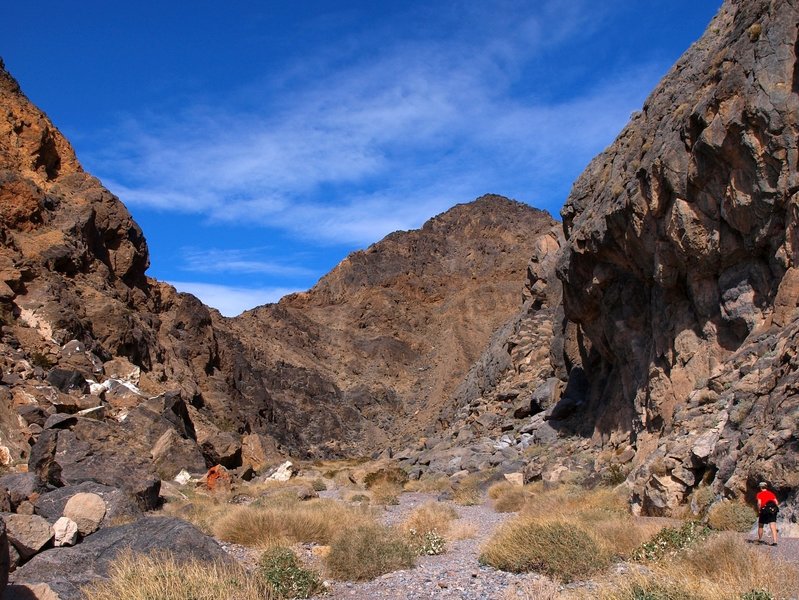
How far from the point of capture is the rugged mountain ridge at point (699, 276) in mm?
11391

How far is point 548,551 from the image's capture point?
822cm

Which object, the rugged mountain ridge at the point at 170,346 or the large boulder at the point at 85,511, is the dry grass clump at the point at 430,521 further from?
the rugged mountain ridge at the point at 170,346

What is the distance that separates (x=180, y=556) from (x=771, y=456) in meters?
7.66

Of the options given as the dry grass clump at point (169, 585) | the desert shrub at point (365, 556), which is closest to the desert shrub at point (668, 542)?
the desert shrub at point (365, 556)

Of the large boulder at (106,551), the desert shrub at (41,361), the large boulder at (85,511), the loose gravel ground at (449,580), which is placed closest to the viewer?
the large boulder at (106,551)

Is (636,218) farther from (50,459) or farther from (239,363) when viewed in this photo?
(239,363)

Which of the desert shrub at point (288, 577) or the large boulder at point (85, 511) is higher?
the large boulder at point (85, 511)

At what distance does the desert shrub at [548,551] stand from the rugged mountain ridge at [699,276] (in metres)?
2.77

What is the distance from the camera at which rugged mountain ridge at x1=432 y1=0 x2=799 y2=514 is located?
11.4 m

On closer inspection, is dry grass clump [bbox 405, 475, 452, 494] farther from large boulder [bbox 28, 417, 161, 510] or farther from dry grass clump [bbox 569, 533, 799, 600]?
dry grass clump [bbox 569, 533, 799, 600]

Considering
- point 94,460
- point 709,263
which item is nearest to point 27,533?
point 94,460

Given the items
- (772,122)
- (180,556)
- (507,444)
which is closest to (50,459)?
(180,556)

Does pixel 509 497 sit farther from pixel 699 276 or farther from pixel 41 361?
pixel 41 361

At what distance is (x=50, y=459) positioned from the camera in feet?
47.7
